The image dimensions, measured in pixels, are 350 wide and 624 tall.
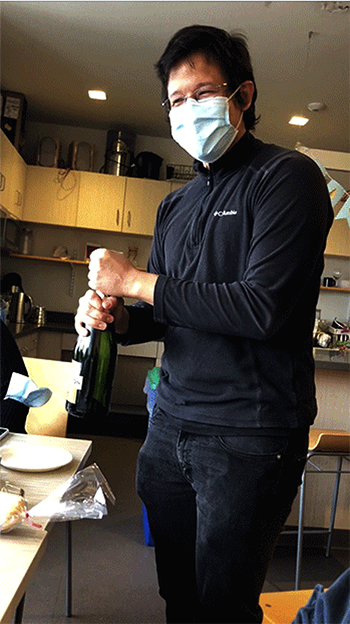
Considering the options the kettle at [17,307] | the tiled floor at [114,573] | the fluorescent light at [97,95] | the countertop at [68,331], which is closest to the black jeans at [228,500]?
the tiled floor at [114,573]

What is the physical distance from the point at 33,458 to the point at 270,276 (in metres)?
0.73

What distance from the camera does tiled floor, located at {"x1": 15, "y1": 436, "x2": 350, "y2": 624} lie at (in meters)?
2.18

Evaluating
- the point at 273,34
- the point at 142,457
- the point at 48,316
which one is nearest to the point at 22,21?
the point at 273,34

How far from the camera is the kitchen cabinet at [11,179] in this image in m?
4.48

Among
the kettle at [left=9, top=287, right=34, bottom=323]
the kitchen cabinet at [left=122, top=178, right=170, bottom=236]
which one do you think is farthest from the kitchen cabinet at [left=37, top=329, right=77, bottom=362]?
the kitchen cabinet at [left=122, top=178, right=170, bottom=236]

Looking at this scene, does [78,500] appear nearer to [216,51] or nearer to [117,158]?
[216,51]

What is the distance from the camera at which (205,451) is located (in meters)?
1.10

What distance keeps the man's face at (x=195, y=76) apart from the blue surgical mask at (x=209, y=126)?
17 millimetres

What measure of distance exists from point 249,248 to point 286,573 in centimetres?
201

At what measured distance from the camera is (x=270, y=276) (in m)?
1.03

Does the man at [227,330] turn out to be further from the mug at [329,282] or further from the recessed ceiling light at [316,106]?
the mug at [329,282]

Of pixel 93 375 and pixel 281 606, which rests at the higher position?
pixel 93 375

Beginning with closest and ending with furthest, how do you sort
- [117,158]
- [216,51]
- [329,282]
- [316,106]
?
[216,51] → [316,106] → [117,158] → [329,282]

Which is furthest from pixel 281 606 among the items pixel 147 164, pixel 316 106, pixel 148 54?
pixel 147 164
